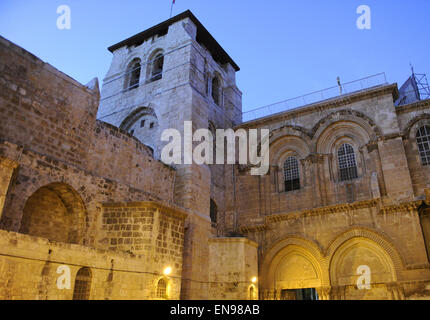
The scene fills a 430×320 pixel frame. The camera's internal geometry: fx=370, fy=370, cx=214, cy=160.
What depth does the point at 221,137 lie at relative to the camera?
19.8 meters

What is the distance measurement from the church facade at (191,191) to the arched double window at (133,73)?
8cm

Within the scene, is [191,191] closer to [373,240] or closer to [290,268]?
[290,268]

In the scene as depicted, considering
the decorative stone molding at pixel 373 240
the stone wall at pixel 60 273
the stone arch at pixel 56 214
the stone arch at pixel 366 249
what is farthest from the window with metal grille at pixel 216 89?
the stone wall at pixel 60 273

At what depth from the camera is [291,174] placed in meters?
18.1

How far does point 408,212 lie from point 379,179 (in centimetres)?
188

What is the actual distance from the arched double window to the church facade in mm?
85

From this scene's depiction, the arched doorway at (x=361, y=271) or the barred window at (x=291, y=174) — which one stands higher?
the barred window at (x=291, y=174)

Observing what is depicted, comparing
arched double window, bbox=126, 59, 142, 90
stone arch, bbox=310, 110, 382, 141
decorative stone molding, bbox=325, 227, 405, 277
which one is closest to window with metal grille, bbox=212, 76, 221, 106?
arched double window, bbox=126, 59, 142, 90

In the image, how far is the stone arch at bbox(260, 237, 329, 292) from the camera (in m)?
15.4

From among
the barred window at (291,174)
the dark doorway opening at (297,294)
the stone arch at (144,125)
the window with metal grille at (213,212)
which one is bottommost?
the dark doorway opening at (297,294)

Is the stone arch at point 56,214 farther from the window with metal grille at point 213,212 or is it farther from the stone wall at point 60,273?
the window with metal grille at point 213,212

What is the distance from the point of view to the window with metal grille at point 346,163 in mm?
16547
